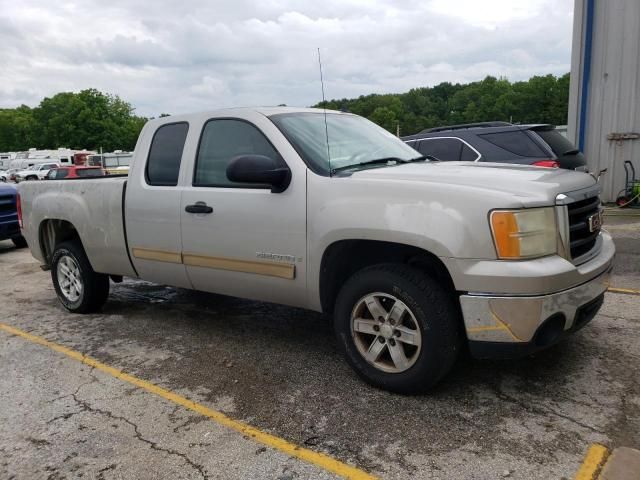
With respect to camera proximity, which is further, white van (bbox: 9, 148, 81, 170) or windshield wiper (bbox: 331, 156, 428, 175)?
white van (bbox: 9, 148, 81, 170)

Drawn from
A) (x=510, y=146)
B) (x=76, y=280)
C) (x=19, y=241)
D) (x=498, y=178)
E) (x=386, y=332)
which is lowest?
(x=19, y=241)

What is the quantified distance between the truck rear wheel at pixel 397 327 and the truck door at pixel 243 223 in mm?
452

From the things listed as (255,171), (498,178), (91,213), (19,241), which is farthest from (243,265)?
(19,241)

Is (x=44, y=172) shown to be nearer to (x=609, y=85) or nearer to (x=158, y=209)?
(x=609, y=85)

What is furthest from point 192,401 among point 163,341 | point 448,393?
point 448,393

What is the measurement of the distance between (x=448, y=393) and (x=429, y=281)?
74 centimetres

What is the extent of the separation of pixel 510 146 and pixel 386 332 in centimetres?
465

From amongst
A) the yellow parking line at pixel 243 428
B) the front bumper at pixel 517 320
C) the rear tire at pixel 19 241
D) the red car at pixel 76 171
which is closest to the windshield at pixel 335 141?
the front bumper at pixel 517 320

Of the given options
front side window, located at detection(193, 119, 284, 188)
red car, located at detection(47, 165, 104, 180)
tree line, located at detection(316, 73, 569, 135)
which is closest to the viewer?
front side window, located at detection(193, 119, 284, 188)

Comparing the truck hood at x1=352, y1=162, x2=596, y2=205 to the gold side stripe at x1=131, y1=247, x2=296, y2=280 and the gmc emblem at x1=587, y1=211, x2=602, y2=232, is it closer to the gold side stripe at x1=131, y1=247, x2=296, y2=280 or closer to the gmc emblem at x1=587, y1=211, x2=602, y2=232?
the gmc emblem at x1=587, y1=211, x2=602, y2=232

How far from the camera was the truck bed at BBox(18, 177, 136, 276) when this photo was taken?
15.9 ft

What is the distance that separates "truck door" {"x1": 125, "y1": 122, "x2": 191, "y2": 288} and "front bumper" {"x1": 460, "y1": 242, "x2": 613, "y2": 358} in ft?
7.83

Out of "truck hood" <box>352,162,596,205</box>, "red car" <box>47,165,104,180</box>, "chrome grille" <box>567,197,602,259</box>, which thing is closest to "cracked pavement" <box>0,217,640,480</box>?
"chrome grille" <box>567,197,602,259</box>

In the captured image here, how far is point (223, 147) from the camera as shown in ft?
13.8
